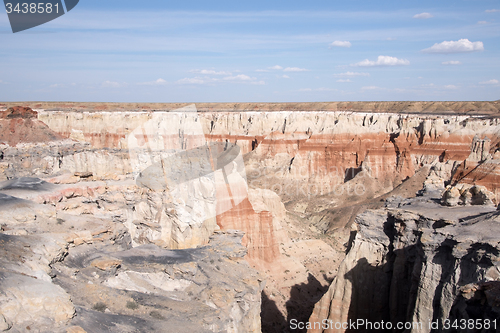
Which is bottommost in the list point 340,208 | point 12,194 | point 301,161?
point 340,208

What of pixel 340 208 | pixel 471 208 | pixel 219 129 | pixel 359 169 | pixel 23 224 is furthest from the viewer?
pixel 219 129

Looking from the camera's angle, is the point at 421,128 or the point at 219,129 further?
the point at 219,129

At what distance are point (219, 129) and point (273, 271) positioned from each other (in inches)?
2756

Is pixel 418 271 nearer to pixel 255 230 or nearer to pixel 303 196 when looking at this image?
pixel 255 230

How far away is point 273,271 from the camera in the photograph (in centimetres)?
2455

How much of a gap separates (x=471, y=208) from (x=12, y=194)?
64.2ft

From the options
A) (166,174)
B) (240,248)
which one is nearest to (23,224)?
(240,248)

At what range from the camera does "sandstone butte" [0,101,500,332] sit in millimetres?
18219

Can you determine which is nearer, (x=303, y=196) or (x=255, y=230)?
(x=255, y=230)

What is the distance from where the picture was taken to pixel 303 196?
5681 centimetres

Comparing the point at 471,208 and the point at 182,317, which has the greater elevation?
the point at 471,208

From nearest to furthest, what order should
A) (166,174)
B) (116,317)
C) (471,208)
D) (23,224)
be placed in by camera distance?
(116,317) → (23,224) → (471,208) → (166,174)

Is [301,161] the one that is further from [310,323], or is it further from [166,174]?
[310,323]

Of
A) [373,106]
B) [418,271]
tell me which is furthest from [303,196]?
[373,106]
